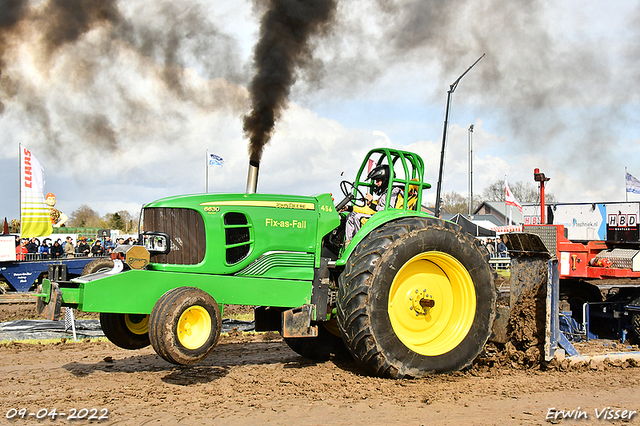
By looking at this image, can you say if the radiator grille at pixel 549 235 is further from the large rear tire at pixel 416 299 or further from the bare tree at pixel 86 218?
the bare tree at pixel 86 218

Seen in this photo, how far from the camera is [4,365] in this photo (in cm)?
673

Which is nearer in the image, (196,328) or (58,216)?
(196,328)

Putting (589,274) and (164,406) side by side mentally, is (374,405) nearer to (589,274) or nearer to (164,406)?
(164,406)

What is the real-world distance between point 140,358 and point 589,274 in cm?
653

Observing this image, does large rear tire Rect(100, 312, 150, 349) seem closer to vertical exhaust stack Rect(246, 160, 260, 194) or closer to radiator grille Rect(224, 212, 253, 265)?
radiator grille Rect(224, 212, 253, 265)

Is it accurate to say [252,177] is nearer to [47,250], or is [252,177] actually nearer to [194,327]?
[194,327]

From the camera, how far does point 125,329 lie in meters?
5.55

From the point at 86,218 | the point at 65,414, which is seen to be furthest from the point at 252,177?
the point at 86,218

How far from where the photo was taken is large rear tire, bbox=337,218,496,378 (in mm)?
5293

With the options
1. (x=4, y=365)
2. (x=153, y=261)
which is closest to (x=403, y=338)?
(x=153, y=261)

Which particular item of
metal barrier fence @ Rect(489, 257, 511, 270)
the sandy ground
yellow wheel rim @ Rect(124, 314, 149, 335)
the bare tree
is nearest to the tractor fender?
the sandy ground

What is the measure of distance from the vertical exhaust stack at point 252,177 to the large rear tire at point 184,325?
18.1 ft

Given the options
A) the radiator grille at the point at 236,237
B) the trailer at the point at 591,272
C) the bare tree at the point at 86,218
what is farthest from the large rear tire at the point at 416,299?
the bare tree at the point at 86,218

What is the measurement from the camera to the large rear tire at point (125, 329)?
5.50 metres
